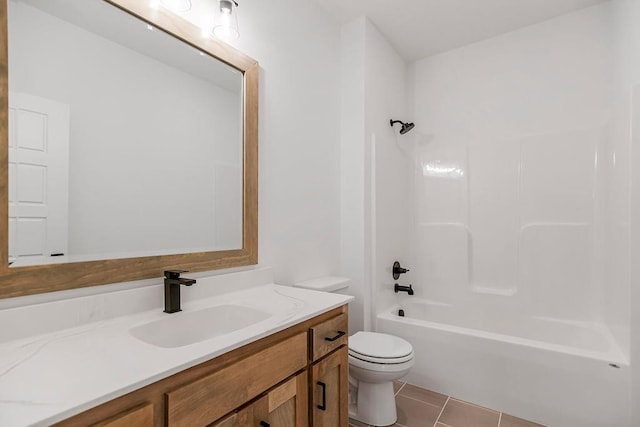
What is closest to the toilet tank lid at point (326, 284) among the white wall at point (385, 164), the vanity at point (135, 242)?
the white wall at point (385, 164)

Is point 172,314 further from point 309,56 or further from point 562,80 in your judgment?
point 562,80

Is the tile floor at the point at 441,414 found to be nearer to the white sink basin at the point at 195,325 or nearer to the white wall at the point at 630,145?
the white wall at the point at 630,145

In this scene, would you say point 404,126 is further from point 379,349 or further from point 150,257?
point 150,257

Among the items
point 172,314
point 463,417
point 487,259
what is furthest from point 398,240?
point 172,314

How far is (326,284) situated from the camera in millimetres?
2084

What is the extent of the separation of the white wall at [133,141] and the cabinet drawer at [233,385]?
0.64m

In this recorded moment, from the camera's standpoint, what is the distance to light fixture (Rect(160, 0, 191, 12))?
1.36 meters

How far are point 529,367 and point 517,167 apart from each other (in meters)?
1.51

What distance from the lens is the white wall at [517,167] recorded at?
2.42 m

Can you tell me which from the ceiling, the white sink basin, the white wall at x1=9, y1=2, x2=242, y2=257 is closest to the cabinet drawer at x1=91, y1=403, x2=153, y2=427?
the white sink basin

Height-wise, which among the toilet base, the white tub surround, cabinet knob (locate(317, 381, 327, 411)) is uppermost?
the white tub surround

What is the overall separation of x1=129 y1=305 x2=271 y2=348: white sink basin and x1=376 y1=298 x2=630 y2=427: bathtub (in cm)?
136

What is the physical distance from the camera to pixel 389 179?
276 centimetres

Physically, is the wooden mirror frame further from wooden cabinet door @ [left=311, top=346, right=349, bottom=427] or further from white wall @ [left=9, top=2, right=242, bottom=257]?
wooden cabinet door @ [left=311, top=346, right=349, bottom=427]
